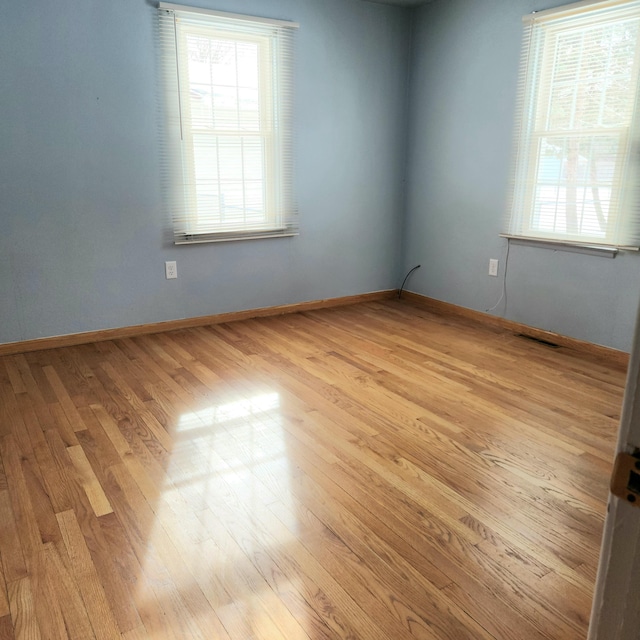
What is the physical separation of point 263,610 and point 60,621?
52 centimetres

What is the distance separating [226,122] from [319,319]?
1589mm

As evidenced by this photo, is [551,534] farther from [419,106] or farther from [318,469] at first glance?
[419,106]

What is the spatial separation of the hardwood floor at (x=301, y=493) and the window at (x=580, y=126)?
94 centimetres

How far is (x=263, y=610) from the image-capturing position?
1.44 meters

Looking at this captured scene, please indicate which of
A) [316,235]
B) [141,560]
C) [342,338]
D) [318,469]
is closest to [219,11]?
[316,235]

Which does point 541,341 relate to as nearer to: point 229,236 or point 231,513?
point 229,236

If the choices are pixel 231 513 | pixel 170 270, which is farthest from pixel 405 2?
pixel 231 513

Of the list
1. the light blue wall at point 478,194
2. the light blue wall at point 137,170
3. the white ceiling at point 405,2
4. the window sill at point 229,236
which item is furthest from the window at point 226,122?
the light blue wall at point 478,194

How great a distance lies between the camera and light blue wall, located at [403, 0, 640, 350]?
346 centimetres

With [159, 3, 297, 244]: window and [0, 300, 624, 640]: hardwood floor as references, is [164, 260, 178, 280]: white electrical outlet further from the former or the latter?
[0, 300, 624, 640]: hardwood floor

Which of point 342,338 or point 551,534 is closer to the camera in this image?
point 551,534

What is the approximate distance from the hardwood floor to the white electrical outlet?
616 millimetres

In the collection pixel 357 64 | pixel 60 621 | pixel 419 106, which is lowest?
pixel 60 621

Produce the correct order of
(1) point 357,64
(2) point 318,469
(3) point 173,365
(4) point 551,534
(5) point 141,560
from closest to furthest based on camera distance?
(5) point 141,560 → (4) point 551,534 → (2) point 318,469 → (3) point 173,365 → (1) point 357,64
